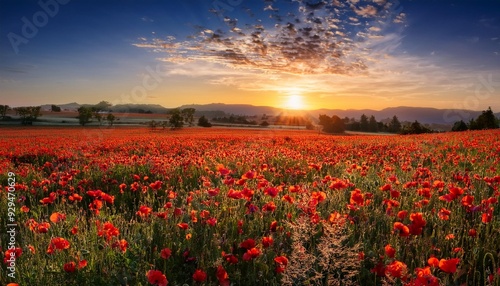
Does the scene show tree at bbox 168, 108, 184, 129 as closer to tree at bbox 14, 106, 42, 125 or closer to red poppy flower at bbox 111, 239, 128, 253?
tree at bbox 14, 106, 42, 125

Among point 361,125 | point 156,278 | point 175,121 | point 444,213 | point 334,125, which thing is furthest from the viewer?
point 361,125

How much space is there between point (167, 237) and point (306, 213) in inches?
70.0

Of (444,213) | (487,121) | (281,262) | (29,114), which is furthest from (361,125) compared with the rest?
(281,262)

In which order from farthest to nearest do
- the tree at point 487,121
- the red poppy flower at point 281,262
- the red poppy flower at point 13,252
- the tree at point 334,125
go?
the tree at point 334,125 → the tree at point 487,121 → the red poppy flower at point 13,252 → the red poppy flower at point 281,262

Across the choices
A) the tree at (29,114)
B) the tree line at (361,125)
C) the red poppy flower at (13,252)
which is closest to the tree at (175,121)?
the tree at (29,114)

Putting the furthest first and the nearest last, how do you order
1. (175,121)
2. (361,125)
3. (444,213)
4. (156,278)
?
(361,125) → (175,121) → (444,213) → (156,278)

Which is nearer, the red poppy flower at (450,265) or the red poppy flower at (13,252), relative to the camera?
the red poppy flower at (450,265)

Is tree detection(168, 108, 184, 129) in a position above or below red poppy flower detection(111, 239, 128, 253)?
above

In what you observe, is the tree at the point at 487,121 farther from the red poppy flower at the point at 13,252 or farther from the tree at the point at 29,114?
the tree at the point at 29,114

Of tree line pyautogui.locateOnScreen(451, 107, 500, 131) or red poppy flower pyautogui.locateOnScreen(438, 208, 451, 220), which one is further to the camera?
tree line pyautogui.locateOnScreen(451, 107, 500, 131)

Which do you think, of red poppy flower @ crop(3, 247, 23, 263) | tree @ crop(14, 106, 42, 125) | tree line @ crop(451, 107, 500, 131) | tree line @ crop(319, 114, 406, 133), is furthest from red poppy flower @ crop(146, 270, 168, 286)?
tree line @ crop(319, 114, 406, 133)

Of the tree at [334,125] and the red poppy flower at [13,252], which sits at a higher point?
the tree at [334,125]

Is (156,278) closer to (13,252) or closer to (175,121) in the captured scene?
(13,252)

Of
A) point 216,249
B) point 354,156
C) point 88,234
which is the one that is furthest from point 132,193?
point 354,156
